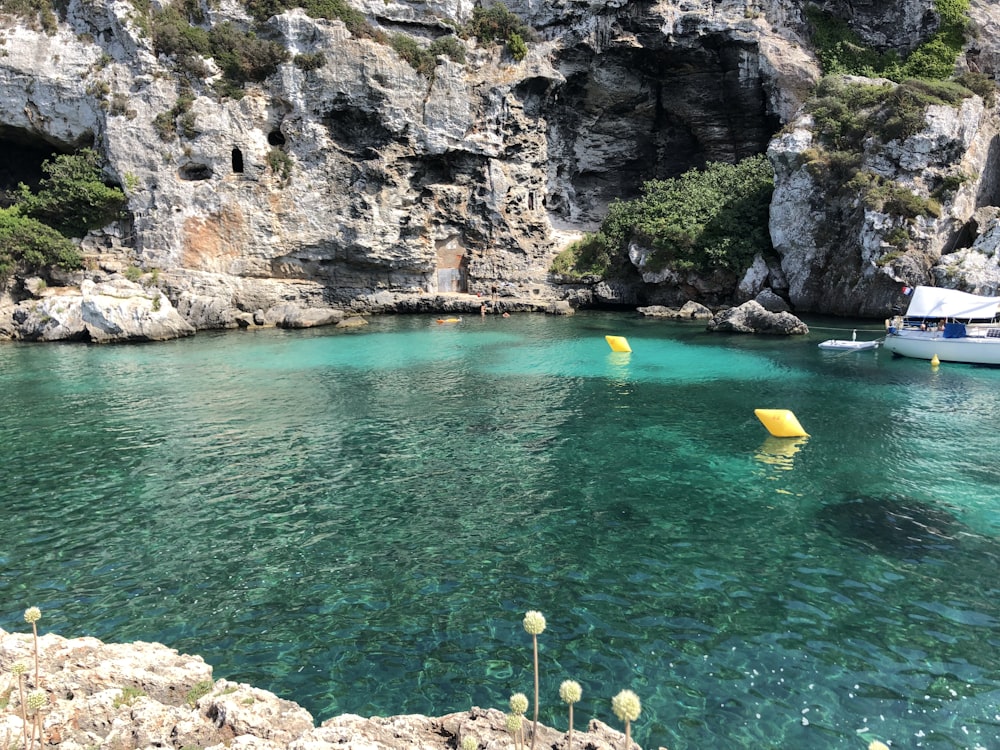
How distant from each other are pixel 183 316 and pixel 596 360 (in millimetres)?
23455

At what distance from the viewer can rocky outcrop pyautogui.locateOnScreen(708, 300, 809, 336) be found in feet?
92.0

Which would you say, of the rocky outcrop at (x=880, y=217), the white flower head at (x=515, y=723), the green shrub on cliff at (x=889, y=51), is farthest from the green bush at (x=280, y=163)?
the white flower head at (x=515, y=723)

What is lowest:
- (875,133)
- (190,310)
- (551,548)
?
(551,548)

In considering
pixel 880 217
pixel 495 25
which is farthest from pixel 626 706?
pixel 495 25

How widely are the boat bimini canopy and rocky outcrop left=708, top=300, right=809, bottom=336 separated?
5071mm

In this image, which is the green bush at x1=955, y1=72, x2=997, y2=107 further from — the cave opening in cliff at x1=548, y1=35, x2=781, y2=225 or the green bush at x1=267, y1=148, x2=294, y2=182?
the green bush at x1=267, y1=148, x2=294, y2=182

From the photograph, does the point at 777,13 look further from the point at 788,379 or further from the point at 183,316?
the point at 183,316

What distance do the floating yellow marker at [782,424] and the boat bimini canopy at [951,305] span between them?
14.3 meters

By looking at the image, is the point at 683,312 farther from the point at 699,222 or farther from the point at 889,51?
the point at 889,51

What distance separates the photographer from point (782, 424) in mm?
13117

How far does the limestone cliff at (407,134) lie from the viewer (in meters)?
34.0

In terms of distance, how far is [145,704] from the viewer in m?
4.06

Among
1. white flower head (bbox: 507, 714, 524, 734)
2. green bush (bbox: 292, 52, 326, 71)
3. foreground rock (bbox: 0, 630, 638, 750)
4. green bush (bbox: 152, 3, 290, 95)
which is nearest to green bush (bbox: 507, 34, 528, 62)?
green bush (bbox: 292, 52, 326, 71)

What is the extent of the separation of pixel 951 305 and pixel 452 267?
1154 inches
